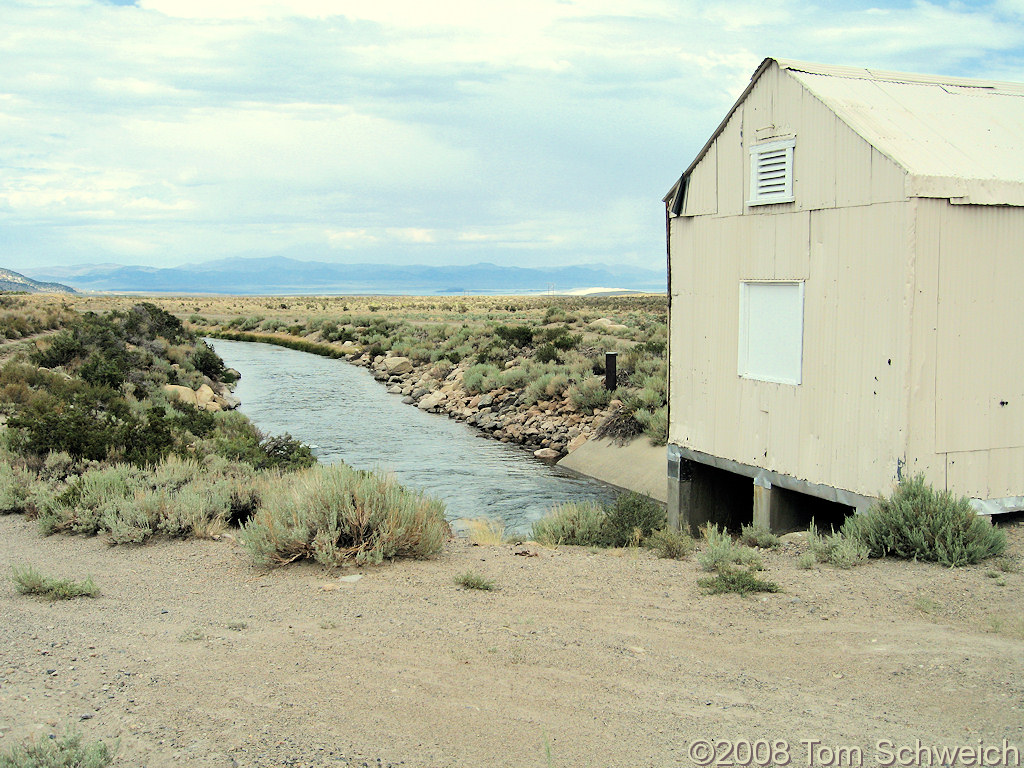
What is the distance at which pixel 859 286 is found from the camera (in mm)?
8234

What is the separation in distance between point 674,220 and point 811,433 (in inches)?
137

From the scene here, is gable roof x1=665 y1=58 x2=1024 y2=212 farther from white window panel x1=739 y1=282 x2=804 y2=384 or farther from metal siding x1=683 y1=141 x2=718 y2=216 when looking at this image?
white window panel x1=739 y1=282 x2=804 y2=384

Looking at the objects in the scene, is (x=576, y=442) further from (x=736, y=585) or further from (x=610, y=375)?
(x=736, y=585)

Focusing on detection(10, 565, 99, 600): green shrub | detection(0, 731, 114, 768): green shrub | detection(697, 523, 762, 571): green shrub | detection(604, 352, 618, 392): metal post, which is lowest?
detection(697, 523, 762, 571): green shrub

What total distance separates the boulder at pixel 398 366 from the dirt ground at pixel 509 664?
27.3 m

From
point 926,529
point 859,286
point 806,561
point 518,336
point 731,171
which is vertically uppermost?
point 731,171

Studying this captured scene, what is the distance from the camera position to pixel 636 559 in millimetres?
7980

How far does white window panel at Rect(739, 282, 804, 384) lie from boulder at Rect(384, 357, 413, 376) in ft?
84.1

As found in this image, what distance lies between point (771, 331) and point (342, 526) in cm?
503

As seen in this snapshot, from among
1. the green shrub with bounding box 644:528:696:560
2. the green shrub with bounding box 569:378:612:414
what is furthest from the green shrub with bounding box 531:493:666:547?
the green shrub with bounding box 569:378:612:414

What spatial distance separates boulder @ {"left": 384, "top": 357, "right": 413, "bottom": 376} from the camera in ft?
114

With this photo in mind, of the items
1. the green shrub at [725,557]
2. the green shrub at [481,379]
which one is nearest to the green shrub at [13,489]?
the green shrub at [725,557]

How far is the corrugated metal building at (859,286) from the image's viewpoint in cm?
782

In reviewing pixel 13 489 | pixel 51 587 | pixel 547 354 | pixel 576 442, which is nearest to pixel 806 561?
pixel 51 587
